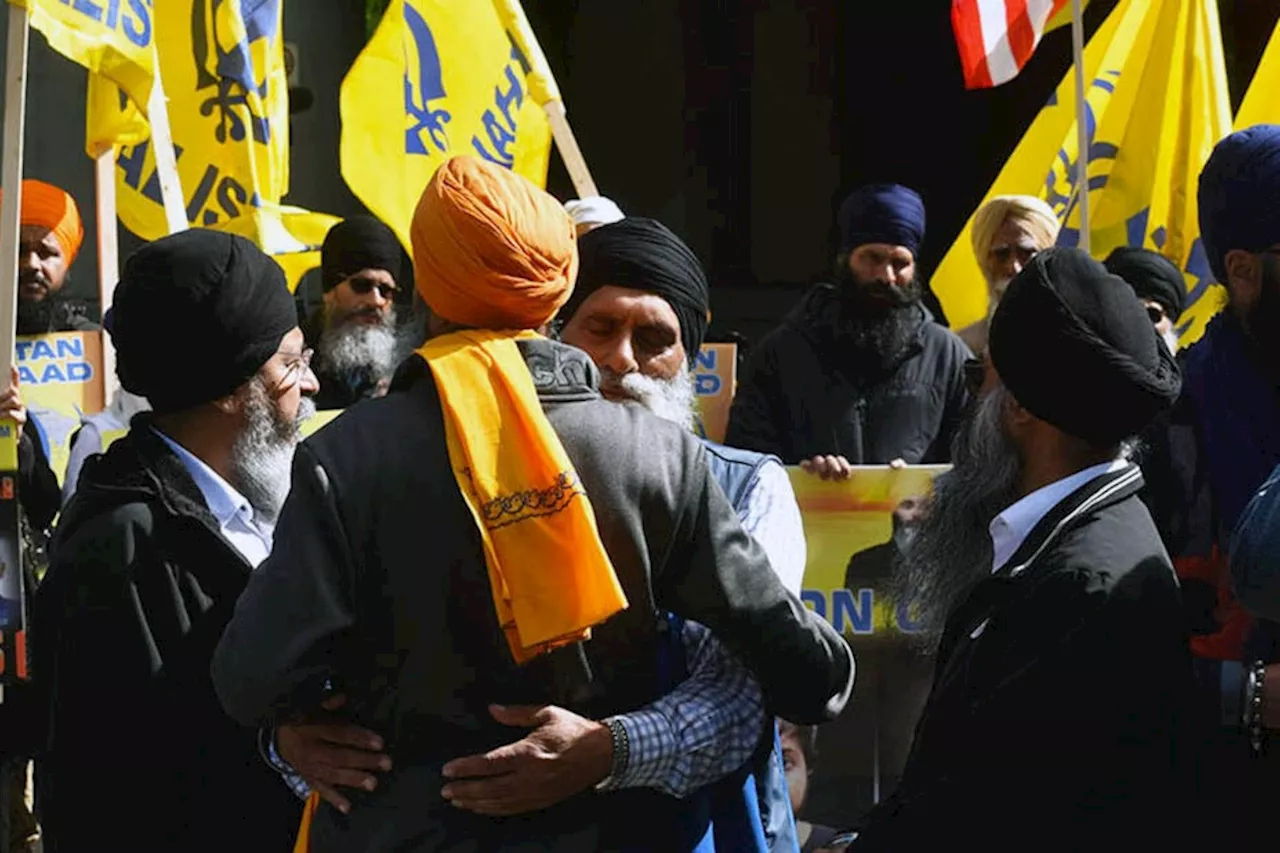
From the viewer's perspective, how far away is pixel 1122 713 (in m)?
2.62

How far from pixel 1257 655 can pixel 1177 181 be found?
12.5ft

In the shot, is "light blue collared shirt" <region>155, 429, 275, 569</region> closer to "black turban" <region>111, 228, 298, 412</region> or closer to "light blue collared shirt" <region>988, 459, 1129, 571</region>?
"black turban" <region>111, 228, 298, 412</region>

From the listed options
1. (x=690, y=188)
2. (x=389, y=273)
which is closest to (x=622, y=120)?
(x=690, y=188)

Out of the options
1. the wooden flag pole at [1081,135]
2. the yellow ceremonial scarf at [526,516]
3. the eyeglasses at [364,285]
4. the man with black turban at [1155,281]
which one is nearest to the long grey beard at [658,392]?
the yellow ceremonial scarf at [526,516]

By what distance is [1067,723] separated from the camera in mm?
2615

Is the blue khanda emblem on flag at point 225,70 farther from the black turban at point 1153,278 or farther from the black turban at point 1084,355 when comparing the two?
the black turban at point 1084,355

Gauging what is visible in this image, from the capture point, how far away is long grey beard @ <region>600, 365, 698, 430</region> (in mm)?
3248

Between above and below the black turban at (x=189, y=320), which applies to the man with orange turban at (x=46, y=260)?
below

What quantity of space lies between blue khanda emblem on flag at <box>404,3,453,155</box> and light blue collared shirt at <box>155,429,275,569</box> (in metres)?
3.14

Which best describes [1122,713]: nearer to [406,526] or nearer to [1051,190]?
[406,526]

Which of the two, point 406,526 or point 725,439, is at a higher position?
point 406,526

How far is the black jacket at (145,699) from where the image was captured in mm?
2939

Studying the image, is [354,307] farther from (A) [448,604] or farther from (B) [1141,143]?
(A) [448,604]

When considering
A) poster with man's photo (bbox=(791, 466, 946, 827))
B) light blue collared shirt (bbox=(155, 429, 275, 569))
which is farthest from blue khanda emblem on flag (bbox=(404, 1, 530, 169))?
light blue collared shirt (bbox=(155, 429, 275, 569))
